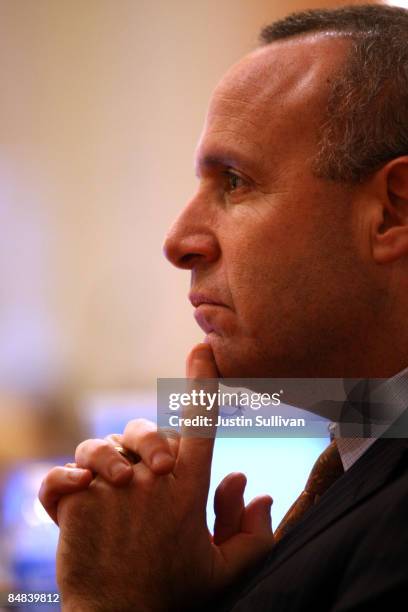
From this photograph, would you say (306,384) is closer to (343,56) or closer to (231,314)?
(231,314)

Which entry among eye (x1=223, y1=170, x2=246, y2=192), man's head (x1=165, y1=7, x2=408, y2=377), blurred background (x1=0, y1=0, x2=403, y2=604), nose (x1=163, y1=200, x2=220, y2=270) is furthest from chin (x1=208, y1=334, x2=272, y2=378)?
blurred background (x1=0, y1=0, x2=403, y2=604)

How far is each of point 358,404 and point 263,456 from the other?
0.33m

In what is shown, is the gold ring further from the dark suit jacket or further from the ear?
the ear

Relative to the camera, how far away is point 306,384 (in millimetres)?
1083

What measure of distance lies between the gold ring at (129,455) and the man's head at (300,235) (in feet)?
0.54

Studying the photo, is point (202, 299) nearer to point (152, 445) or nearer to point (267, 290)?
point (267, 290)

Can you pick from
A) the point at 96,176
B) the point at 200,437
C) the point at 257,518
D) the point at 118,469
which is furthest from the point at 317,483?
the point at 96,176

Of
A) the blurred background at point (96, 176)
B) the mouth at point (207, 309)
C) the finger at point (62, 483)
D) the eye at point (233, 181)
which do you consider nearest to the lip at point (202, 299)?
the mouth at point (207, 309)

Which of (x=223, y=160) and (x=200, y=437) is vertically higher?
(x=223, y=160)

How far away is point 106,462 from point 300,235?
1.27 ft

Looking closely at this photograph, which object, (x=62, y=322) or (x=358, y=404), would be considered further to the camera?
(x=62, y=322)

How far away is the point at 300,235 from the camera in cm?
104

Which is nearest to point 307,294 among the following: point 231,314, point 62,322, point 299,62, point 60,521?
point 231,314

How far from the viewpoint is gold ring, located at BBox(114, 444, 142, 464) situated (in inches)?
42.2
